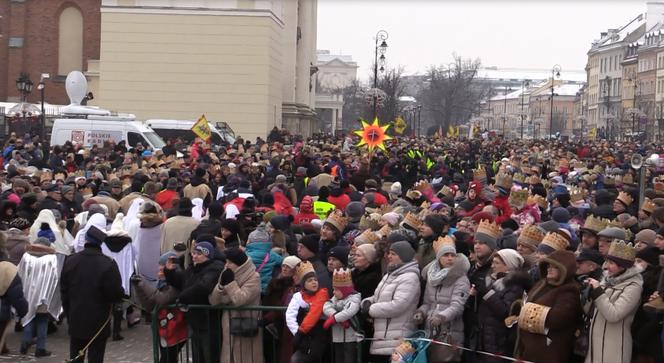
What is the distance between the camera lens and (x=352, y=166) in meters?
25.1

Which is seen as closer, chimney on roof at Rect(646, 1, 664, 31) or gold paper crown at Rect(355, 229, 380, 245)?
gold paper crown at Rect(355, 229, 380, 245)

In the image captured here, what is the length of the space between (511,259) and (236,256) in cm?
231

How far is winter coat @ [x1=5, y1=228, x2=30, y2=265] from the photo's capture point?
12445mm

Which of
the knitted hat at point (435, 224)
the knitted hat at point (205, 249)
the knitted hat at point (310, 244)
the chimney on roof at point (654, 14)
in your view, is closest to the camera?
the knitted hat at point (205, 249)

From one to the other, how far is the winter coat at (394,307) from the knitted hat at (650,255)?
5.61ft

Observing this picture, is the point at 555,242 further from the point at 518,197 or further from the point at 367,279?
the point at 518,197

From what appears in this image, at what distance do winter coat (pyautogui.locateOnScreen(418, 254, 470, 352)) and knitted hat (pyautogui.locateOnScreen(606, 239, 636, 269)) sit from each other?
1.25 metres

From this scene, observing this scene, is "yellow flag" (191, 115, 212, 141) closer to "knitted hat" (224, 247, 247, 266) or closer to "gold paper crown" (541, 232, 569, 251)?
"knitted hat" (224, 247, 247, 266)

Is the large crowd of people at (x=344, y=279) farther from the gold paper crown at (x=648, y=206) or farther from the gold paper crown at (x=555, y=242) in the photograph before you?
the gold paper crown at (x=648, y=206)

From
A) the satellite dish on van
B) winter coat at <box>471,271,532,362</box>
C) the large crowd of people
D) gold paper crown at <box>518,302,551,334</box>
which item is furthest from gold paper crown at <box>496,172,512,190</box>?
the satellite dish on van

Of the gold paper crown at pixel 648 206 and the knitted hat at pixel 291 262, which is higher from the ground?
the gold paper crown at pixel 648 206

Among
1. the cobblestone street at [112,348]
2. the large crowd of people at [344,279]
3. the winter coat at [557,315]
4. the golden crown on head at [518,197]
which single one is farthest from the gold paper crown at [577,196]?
the winter coat at [557,315]

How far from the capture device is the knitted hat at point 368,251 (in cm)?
950

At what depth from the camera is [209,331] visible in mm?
9719
